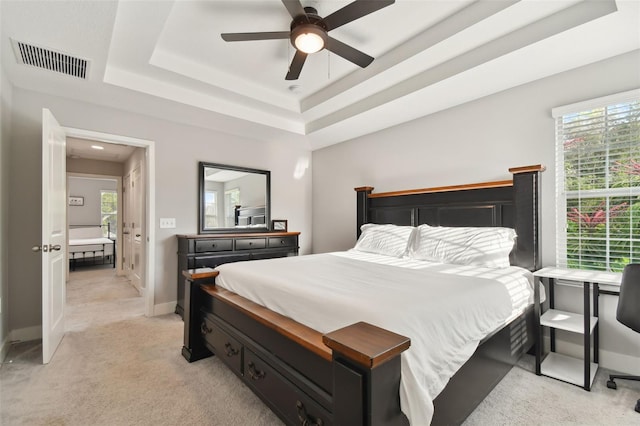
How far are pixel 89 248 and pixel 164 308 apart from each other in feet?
15.3

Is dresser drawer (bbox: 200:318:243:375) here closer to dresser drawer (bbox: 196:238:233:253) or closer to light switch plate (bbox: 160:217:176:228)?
dresser drawer (bbox: 196:238:233:253)

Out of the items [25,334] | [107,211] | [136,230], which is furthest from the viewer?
[107,211]

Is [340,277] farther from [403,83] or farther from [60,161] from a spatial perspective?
[60,161]

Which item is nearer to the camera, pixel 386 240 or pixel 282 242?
pixel 386 240

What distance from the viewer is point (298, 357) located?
58.3 inches

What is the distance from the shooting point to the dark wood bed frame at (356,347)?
3.44ft

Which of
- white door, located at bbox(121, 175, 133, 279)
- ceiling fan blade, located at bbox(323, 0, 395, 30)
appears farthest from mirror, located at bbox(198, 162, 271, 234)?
ceiling fan blade, located at bbox(323, 0, 395, 30)

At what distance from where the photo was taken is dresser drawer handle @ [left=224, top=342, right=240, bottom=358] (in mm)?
2009

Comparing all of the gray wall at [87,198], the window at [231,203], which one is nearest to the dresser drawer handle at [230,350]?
the window at [231,203]

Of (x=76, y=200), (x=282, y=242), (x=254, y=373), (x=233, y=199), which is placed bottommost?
(x=254, y=373)

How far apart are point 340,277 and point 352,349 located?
1072mm

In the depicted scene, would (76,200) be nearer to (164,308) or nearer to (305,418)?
(164,308)

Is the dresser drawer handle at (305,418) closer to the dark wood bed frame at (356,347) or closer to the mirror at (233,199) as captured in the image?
the dark wood bed frame at (356,347)

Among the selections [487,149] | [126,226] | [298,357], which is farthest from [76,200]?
[487,149]
